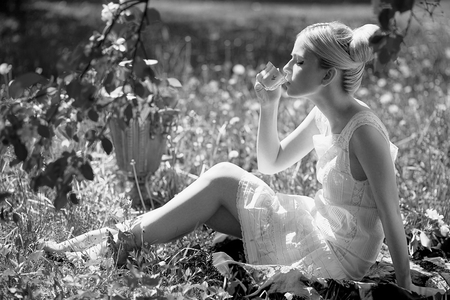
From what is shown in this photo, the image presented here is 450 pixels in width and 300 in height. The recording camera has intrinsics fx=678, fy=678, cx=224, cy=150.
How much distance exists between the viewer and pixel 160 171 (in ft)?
10.3

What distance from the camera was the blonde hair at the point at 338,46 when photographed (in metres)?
2.08

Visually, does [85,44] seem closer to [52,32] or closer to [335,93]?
[335,93]

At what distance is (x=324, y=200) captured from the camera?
89.6 inches

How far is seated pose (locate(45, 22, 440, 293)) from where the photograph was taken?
6.77 ft

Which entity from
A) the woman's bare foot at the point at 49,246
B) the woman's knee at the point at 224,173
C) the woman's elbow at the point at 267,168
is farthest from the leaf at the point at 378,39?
the woman's bare foot at the point at 49,246

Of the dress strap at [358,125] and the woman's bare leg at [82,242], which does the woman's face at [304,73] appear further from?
the woman's bare leg at [82,242]

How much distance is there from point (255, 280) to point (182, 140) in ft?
4.32

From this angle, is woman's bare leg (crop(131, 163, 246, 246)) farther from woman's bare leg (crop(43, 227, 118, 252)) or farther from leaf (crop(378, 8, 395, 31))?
leaf (crop(378, 8, 395, 31))

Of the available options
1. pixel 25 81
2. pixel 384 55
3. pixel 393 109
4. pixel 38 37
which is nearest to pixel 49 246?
pixel 25 81

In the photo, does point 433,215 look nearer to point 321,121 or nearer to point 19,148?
point 321,121

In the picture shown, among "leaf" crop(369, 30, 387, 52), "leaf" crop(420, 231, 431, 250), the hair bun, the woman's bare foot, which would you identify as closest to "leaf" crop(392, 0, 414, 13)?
"leaf" crop(369, 30, 387, 52)

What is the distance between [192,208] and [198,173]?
32.7 inches

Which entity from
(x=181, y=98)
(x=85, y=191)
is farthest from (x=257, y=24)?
(x=85, y=191)

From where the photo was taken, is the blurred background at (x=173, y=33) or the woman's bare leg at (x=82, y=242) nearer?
the woman's bare leg at (x=82, y=242)
